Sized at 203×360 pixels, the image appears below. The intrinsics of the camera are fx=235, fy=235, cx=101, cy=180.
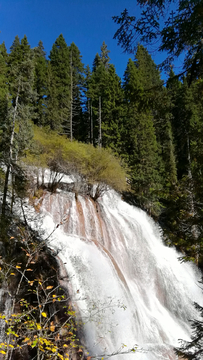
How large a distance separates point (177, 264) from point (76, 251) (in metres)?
7.07

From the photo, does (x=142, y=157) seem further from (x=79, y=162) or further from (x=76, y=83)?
(x=76, y=83)

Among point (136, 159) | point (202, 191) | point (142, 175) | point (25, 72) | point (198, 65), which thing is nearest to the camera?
point (198, 65)

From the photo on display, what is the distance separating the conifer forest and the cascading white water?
2.86 feet

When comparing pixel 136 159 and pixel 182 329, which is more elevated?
pixel 136 159

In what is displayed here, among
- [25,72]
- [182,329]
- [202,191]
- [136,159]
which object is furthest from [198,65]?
[136,159]

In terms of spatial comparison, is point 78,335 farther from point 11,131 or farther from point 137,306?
point 11,131

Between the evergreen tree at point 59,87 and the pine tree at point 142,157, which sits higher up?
the evergreen tree at point 59,87

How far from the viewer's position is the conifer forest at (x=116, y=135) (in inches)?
154

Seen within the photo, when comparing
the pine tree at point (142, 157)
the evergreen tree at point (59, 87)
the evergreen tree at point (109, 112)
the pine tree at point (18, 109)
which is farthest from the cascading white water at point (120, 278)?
the evergreen tree at point (59, 87)

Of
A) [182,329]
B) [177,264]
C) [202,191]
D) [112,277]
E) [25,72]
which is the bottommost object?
[182,329]

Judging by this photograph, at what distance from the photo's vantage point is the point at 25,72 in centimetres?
1029

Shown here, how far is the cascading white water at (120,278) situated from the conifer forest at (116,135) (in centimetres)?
87

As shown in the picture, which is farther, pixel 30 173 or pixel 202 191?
pixel 30 173

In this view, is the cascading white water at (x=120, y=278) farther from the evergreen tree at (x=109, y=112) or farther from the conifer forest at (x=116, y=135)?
the evergreen tree at (x=109, y=112)
